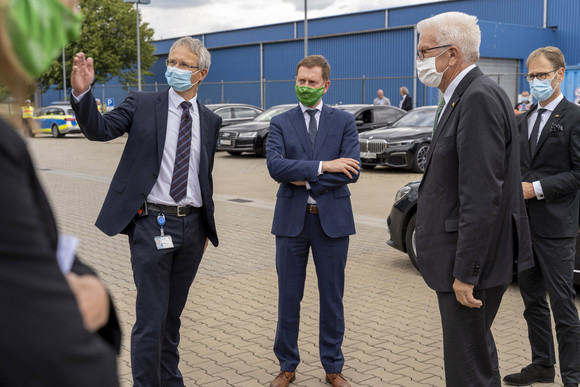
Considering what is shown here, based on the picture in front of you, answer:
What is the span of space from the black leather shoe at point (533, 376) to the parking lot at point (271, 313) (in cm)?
22

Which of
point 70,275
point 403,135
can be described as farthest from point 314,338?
point 403,135

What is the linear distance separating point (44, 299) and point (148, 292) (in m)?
2.63

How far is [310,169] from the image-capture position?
4.21 m

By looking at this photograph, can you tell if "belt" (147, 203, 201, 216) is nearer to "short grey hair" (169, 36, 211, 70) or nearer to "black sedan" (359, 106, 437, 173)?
"short grey hair" (169, 36, 211, 70)

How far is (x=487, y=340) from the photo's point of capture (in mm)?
3090

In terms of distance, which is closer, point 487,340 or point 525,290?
point 487,340

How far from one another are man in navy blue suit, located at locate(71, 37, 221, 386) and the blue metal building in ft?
83.5

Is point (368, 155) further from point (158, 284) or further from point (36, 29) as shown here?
point (36, 29)

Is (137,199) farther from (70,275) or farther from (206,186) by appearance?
(70,275)

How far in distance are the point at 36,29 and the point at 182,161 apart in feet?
8.61

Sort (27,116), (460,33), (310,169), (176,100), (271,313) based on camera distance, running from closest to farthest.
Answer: (27,116) → (460,33) → (176,100) → (310,169) → (271,313)

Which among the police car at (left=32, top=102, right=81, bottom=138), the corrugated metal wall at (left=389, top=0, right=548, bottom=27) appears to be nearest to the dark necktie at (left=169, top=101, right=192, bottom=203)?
the police car at (left=32, top=102, right=81, bottom=138)

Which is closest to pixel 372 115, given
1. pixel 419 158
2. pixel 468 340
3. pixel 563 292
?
pixel 419 158

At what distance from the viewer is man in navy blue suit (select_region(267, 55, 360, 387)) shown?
425 cm
